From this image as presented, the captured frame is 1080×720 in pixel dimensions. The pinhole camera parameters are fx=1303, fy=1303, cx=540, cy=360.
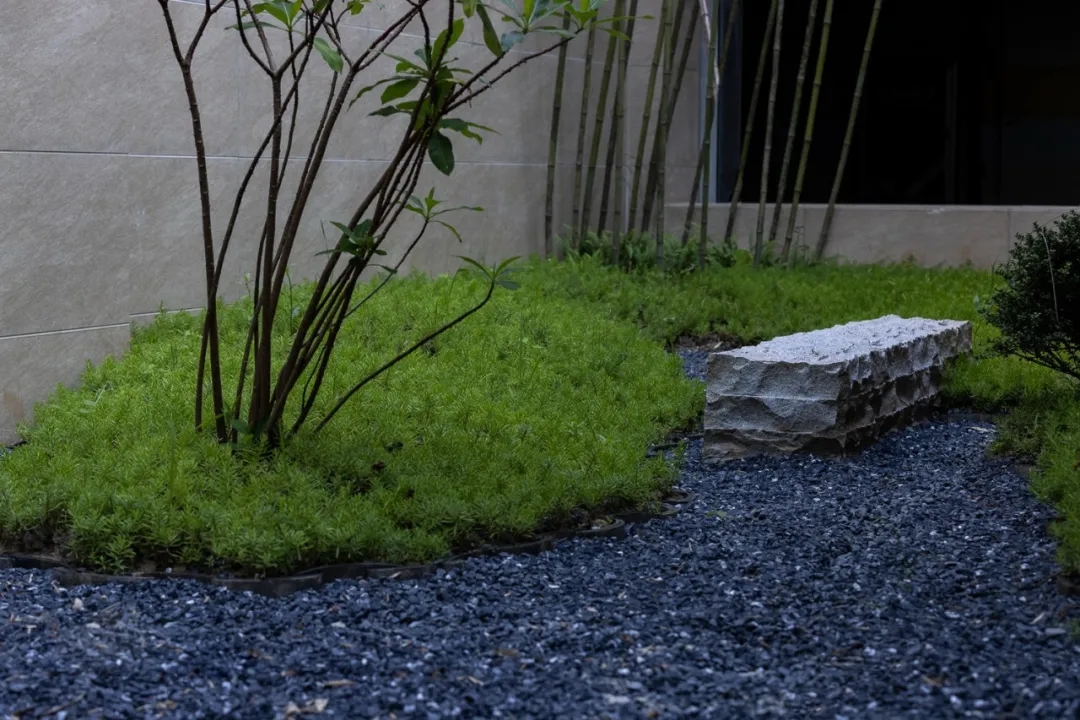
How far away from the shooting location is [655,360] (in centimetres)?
496

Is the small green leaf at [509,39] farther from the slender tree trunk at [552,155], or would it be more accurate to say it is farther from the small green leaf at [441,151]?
the slender tree trunk at [552,155]

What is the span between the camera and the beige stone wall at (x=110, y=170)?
4438 mm

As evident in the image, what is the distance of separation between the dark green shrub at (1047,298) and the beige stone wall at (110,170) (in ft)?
7.13

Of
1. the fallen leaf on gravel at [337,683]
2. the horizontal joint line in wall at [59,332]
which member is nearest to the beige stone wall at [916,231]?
the horizontal joint line in wall at [59,332]

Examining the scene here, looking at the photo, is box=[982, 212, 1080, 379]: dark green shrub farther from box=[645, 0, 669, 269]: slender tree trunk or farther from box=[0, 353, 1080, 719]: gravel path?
box=[645, 0, 669, 269]: slender tree trunk

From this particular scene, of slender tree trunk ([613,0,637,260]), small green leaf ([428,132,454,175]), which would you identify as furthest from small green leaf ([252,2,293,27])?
slender tree trunk ([613,0,637,260])

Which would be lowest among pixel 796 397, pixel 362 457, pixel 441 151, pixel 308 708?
pixel 308 708

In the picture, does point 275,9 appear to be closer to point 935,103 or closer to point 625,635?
point 625,635

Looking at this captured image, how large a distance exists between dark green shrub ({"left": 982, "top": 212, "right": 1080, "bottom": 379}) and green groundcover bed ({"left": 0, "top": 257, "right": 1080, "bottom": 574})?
0.19m

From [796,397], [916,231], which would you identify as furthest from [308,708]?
[916,231]

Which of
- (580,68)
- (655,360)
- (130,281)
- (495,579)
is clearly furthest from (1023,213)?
(495,579)

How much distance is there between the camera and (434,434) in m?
3.59

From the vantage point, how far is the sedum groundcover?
281 cm

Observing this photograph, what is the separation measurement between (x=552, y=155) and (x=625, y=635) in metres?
4.87
